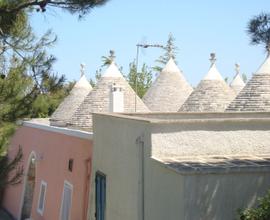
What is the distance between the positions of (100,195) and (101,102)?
19.8ft

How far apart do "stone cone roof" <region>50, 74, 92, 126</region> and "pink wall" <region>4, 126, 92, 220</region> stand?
0.85 m

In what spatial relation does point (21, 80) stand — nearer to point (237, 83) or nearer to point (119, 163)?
point (119, 163)

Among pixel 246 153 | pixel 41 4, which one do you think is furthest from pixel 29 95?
pixel 246 153

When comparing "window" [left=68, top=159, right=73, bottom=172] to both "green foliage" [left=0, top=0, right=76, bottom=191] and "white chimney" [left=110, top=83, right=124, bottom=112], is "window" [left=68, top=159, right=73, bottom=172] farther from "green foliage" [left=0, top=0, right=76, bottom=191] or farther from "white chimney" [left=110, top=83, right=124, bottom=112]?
"green foliage" [left=0, top=0, right=76, bottom=191]

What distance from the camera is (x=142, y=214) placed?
885 centimetres

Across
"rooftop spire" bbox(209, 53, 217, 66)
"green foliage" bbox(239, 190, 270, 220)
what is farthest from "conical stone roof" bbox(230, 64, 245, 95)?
"green foliage" bbox(239, 190, 270, 220)

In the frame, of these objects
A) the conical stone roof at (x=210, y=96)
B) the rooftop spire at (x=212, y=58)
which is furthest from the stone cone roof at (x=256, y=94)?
the rooftop spire at (x=212, y=58)

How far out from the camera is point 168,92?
71.9 ft

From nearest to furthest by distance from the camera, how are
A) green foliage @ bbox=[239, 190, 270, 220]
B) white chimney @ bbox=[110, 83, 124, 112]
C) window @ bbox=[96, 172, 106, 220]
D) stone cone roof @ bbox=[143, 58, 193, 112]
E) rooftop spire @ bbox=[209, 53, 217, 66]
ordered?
1. green foliage @ bbox=[239, 190, 270, 220]
2. window @ bbox=[96, 172, 106, 220]
3. white chimney @ bbox=[110, 83, 124, 112]
4. rooftop spire @ bbox=[209, 53, 217, 66]
5. stone cone roof @ bbox=[143, 58, 193, 112]

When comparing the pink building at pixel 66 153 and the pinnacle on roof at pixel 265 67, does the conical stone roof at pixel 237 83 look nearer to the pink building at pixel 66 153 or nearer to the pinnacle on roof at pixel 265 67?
the pink building at pixel 66 153

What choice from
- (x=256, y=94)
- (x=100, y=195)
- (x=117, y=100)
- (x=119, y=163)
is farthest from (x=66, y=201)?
(x=256, y=94)

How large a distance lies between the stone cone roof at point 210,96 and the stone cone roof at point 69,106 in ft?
15.1

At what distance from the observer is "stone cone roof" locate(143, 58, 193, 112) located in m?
21.3

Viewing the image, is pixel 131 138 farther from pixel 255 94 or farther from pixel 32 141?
pixel 32 141
